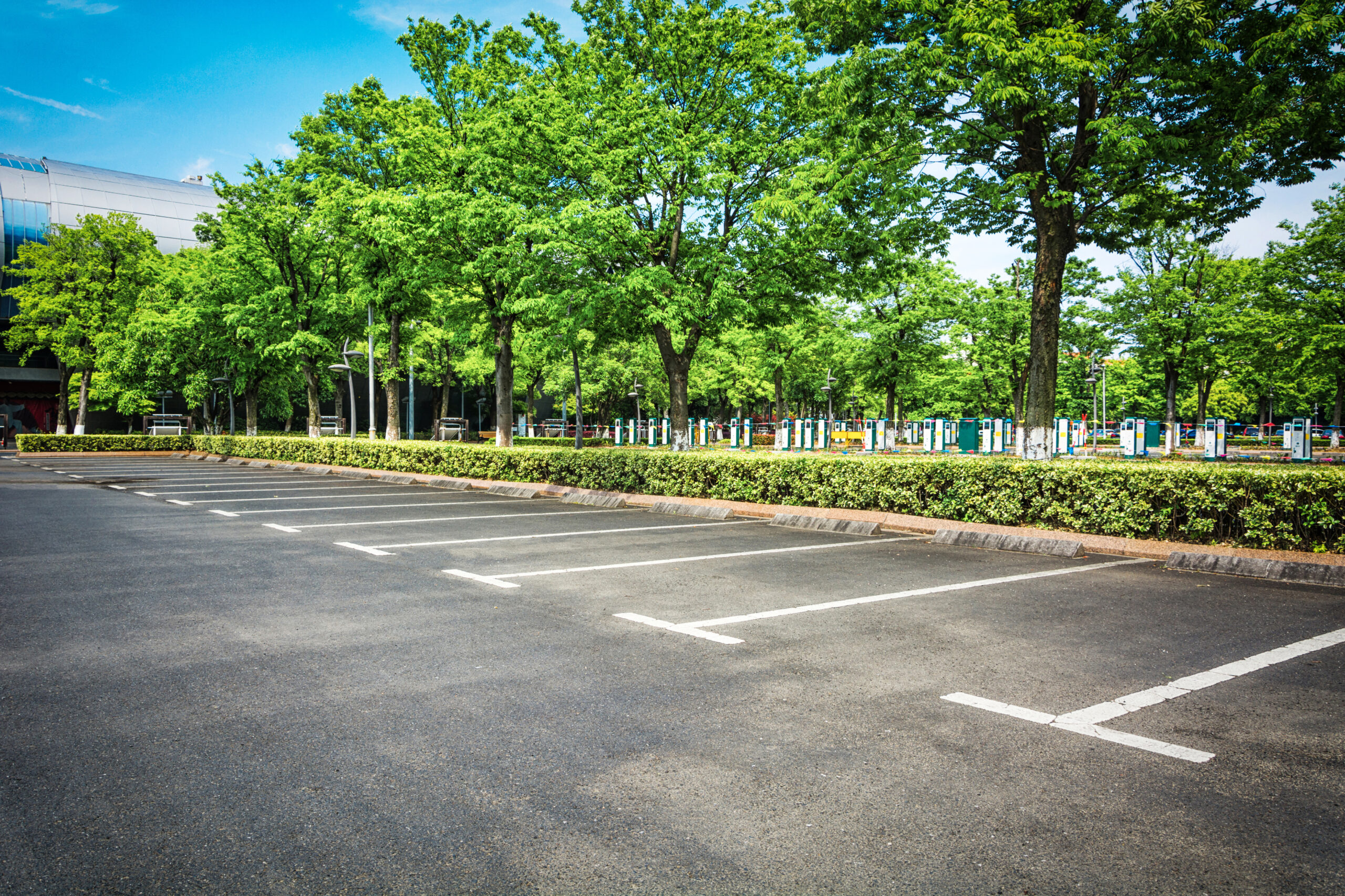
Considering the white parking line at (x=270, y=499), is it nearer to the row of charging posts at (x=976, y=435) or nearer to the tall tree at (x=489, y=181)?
the tall tree at (x=489, y=181)

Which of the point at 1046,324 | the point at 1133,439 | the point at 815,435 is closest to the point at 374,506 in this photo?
the point at 1046,324

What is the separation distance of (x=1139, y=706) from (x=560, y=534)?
8.54 meters

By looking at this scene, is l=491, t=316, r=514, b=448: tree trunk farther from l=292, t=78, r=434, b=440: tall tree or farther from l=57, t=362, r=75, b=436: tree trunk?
l=57, t=362, r=75, b=436: tree trunk

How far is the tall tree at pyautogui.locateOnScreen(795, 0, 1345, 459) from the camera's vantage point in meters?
11.6

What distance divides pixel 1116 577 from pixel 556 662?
6.26 metres

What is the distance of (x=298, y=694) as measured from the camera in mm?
4625

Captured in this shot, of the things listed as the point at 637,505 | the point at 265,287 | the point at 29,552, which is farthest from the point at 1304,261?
the point at 265,287

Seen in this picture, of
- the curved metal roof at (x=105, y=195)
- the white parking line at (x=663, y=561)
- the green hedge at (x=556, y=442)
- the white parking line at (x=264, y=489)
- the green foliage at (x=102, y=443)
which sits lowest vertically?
the white parking line at (x=264, y=489)

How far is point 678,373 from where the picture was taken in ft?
71.5

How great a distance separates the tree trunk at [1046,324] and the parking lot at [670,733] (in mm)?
6575

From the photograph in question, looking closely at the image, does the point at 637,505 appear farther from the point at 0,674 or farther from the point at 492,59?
the point at 492,59

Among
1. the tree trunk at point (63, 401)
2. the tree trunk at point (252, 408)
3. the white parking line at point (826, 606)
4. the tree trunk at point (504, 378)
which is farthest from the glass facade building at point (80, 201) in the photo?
the white parking line at point (826, 606)

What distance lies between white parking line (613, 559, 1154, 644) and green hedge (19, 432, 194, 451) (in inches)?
1677

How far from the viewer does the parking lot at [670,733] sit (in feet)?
9.46
